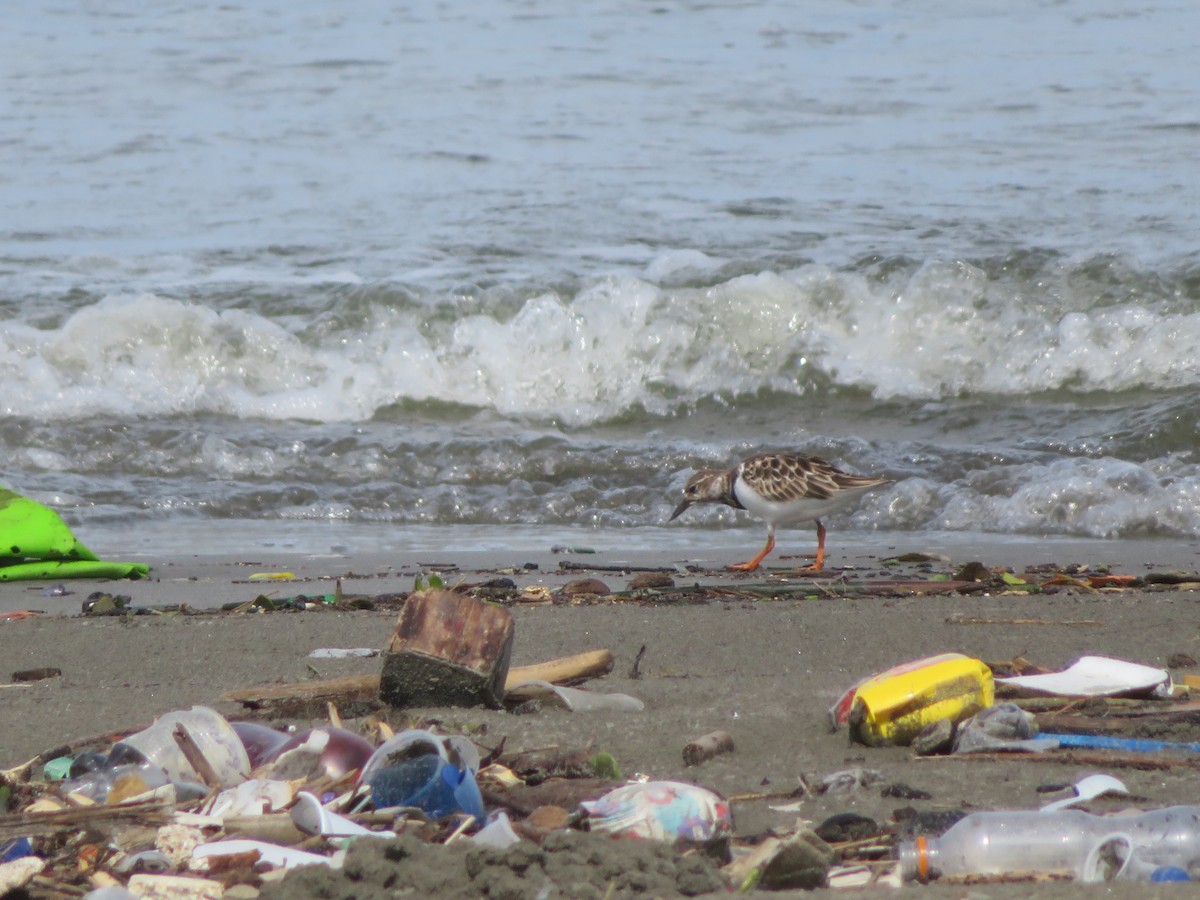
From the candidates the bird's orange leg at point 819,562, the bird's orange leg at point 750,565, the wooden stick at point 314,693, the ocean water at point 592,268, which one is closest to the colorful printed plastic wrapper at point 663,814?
the wooden stick at point 314,693

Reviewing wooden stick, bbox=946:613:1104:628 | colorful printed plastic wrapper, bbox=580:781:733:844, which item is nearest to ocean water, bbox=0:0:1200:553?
wooden stick, bbox=946:613:1104:628

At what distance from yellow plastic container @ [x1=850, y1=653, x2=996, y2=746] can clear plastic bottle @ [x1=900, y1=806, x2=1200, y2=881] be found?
24.2 inches

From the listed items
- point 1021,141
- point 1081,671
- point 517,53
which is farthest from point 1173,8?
point 1081,671

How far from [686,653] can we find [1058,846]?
6.19 ft

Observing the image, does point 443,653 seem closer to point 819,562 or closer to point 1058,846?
point 1058,846

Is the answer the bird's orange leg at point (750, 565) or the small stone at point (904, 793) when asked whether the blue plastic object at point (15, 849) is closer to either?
the small stone at point (904, 793)

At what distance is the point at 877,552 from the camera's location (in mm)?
5672

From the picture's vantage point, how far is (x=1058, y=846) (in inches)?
73.7

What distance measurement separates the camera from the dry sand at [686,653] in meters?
2.38

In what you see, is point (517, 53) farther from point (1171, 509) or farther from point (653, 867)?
point (653, 867)

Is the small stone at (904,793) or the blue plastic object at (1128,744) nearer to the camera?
the small stone at (904,793)

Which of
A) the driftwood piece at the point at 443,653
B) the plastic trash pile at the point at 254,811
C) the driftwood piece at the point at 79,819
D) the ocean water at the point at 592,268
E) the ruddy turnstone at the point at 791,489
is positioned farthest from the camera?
the ocean water at the point at 592,268

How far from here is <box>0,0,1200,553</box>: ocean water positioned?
274 inches

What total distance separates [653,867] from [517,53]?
14.2m
